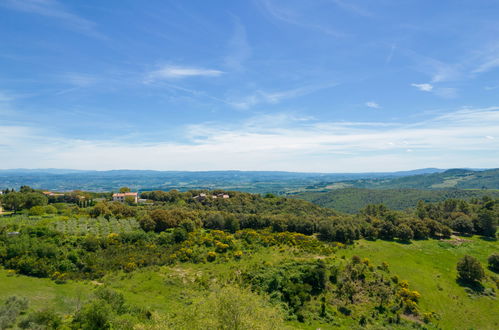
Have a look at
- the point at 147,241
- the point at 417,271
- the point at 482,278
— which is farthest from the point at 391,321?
the point at 147,241

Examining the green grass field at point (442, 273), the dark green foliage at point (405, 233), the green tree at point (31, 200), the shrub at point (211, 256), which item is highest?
the green tree at point (31, 200)

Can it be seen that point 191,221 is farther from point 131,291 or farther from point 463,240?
point 463,240

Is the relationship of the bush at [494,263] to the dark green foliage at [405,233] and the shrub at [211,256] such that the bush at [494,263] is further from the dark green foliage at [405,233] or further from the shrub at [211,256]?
the shrub at [211,256]

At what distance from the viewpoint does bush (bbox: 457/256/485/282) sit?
4084 centimetres

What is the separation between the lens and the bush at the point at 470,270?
40.8m

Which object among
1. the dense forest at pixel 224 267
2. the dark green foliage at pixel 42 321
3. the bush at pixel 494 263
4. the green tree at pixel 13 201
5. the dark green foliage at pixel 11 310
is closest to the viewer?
the dark green foliage at pixel 11 310

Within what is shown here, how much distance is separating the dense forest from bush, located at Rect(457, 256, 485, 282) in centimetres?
16

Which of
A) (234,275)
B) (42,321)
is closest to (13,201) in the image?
(42,321)

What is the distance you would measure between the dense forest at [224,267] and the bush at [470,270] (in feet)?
0.53

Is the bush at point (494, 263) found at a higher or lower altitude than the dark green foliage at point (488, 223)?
lower

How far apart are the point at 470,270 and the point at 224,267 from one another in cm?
3992

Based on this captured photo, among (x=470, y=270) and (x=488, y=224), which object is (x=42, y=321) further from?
(x=488, y=224)

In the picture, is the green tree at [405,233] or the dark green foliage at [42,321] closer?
the dark green foliage at [42,321]

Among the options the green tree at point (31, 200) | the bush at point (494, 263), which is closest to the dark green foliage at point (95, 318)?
the green tree at point (31, 200)
